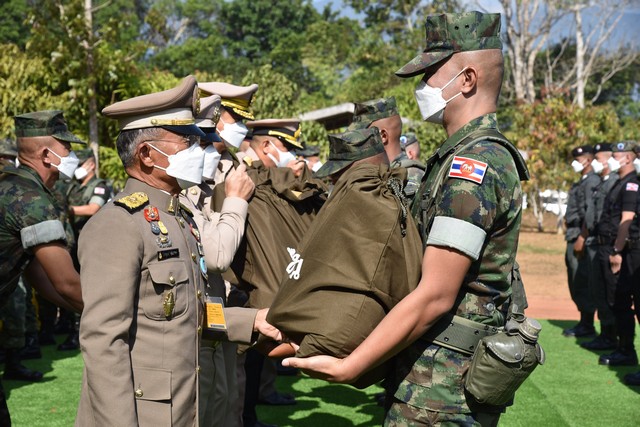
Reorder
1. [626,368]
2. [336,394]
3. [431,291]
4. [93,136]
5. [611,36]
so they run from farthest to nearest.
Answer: [611,36] < [93,136] < [626,368] < [336,394] < [431,291]

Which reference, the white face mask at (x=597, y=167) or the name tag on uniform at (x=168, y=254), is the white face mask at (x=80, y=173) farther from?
the name tag on uniform at (x=168, y=254)

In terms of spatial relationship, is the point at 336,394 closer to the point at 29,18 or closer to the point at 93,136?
the point at 93,136

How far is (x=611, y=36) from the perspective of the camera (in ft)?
133

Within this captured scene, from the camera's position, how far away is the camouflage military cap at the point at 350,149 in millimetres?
4141

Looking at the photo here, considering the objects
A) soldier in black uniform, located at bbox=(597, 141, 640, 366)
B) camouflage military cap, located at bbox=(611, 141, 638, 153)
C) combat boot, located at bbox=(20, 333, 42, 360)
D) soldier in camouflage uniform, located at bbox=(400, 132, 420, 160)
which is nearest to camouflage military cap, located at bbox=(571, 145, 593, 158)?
camouflage military cap, located at bbox=(611, 141, 638, 153)

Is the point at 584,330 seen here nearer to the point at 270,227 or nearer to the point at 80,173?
the point at 80,173

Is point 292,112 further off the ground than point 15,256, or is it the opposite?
point 15,256

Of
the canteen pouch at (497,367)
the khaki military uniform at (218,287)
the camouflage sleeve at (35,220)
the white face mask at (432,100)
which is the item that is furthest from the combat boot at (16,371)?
the canteen pouch at (497,367)

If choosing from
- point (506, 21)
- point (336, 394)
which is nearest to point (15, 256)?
point (336, 394)

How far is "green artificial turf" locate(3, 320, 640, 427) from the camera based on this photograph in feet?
21.1

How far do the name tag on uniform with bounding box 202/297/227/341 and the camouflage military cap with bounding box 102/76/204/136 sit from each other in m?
0.74

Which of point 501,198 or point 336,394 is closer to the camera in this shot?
point 501,198

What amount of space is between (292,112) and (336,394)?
→ 1651 centimetres

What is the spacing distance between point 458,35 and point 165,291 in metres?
1.40
